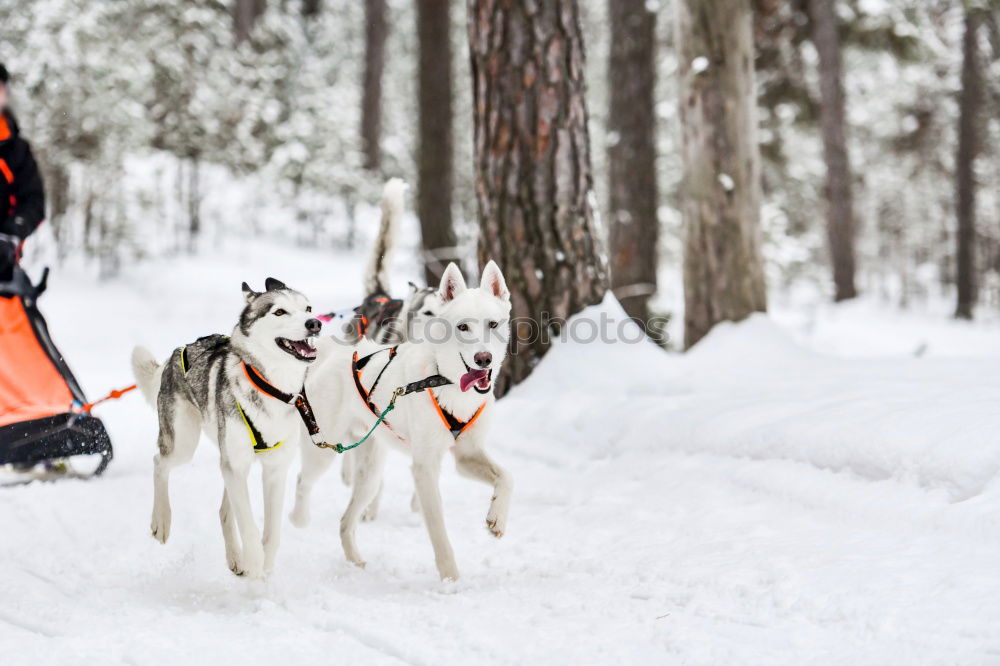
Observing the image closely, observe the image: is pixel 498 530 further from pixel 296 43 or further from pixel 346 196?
pixel 296 43

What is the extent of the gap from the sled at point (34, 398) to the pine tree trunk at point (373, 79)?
52.7ft

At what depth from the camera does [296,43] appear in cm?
2377

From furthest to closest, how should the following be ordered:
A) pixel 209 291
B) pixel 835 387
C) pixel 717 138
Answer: pixel 209 291
pixel 717 138
pixel 835 387

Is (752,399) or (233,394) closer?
(233,394)

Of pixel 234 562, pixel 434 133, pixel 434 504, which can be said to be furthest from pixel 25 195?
pixel 434 133

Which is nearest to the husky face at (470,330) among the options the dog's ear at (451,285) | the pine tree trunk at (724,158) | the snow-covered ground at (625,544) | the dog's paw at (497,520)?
the dog's ear at (451,285)

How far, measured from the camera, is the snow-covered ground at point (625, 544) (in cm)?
268

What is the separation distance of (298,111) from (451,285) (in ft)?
58.0

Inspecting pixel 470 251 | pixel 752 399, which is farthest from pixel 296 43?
pixel 752 399

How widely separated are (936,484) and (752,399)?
1708 millimetres

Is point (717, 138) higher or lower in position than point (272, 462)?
higher

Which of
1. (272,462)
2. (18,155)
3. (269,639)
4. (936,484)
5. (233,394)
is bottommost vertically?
(269,639)

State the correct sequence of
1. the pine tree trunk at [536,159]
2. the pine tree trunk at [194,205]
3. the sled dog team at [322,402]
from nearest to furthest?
the sled dog team at [322,402], the pine tree trunk at [536,159], the pine tree trunk at [194,205]

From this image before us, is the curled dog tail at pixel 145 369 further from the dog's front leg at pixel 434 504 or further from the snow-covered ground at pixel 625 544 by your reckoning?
the dog's front leg at pixel 434 504
